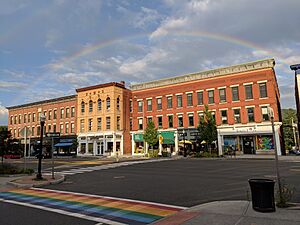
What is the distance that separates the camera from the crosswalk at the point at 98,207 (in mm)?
6824

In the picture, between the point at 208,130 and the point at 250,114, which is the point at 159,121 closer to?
the point at 208,130

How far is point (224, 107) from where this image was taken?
4075 cm

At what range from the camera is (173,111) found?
45844 mm

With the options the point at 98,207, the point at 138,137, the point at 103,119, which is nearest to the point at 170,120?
the point at 138,137

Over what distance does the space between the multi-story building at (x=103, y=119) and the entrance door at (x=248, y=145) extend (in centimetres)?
2206

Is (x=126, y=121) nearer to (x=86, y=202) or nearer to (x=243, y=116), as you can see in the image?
(x=243, y=116)

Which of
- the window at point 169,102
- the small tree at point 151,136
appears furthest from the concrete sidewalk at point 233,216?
the window at point 169,102

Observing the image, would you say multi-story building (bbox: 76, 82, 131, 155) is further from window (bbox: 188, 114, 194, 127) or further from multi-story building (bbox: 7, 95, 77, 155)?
window (bbox: 188, 114, 194, 127)

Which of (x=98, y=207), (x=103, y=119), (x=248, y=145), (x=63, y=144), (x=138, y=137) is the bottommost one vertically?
(x=98, y=207)

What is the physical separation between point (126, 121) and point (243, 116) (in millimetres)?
22099

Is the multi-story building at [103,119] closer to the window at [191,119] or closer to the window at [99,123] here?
the window at [99,123]

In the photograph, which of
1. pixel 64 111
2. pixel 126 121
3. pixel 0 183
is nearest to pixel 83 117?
pixel 64 111

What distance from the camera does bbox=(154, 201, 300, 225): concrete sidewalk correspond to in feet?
18.7

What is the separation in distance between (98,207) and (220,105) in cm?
3555
